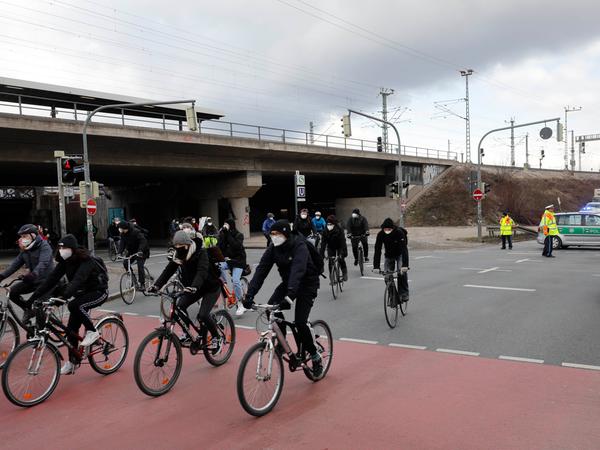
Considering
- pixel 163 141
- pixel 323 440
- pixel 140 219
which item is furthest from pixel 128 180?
pixel 323 440

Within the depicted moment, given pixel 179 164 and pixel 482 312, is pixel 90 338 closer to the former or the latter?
pixel 482 312

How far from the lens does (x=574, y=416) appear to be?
4270mm

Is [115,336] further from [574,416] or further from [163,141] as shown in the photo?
[163,141]

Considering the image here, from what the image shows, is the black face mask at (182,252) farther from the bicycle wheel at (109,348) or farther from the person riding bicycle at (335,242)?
the person riding bicycle at (335,242)

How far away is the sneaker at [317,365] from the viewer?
17.2ft

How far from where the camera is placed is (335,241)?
11.5 metres

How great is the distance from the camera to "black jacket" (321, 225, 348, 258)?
37.0ft

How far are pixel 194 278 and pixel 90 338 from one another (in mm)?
1286

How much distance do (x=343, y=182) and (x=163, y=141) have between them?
24771mm

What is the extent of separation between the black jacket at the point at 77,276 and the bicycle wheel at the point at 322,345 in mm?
2512

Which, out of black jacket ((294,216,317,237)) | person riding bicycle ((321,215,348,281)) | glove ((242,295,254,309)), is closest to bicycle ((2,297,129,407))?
glove ((242,295,254,309))

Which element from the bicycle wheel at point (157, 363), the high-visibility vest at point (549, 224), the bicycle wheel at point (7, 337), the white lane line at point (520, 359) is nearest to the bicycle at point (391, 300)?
the white lane line at point (520, 359)

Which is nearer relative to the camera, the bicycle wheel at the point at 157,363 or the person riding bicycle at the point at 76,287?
the bicycle wheel at the point at 157,363

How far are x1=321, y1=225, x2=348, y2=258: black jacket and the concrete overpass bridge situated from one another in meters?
3.77
